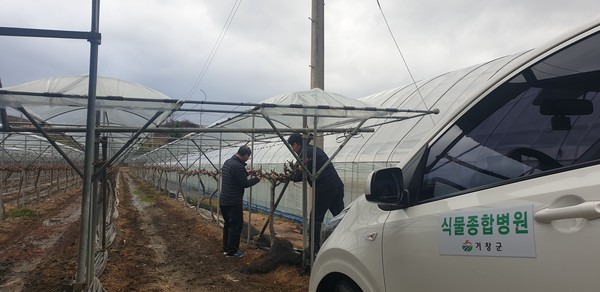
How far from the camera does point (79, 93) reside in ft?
15.8

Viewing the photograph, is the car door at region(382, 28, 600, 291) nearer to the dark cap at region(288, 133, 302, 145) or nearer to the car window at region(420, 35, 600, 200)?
the car window at region(420, 35, 600, 200)

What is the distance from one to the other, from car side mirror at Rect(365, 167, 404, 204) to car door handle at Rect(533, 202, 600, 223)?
0.85 metres

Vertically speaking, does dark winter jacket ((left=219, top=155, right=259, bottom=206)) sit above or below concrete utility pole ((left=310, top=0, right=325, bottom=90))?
below

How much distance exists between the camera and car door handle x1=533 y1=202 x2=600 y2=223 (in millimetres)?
1431

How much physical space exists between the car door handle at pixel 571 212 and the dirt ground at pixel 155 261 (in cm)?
473

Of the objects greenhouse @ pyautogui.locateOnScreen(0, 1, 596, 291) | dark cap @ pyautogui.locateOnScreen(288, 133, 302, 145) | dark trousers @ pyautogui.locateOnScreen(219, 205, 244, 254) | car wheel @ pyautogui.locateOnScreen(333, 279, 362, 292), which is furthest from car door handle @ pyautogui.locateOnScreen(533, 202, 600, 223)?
dark trousers @ pyautogui.locateOnScreen(219, 205, 244, 254)

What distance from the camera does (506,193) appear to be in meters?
1.79

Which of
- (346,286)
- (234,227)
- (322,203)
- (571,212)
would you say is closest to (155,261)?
(234,227)

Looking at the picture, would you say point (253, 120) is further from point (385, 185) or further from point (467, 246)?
point (467, 246)

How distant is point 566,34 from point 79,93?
180 inches

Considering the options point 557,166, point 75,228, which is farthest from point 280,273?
point 75,228

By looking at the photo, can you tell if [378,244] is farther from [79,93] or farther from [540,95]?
[79,93]

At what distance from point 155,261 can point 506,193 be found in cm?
705

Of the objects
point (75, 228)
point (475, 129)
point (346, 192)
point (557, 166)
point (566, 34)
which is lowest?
point (75, 228)
